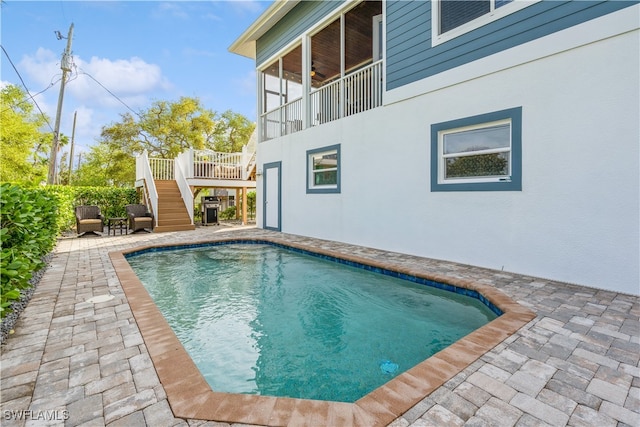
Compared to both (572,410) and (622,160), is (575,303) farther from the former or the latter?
(572,410)

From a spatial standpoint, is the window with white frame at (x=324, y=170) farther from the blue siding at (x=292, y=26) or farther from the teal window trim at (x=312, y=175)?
the blue siding at (x=292, y=26)

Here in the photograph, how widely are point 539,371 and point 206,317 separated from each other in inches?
129

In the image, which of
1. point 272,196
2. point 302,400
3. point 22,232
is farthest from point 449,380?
point 272,196

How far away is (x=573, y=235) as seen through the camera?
4199mm

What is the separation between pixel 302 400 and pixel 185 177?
11.6 metres

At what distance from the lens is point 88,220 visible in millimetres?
9289

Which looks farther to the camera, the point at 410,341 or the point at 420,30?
the point at 420,30

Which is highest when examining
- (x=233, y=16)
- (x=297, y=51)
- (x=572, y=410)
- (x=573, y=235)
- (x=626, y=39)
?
(x=233, y=16)

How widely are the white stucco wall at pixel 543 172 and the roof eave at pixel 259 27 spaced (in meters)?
5.16

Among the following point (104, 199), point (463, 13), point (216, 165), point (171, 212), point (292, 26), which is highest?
point (292, 26)

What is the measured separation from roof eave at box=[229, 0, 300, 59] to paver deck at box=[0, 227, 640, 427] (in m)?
→ 9.01

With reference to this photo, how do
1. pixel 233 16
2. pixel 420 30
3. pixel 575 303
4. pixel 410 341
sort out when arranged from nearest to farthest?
pixel 410 341
pixel 575 303
pixel 420 30
pixel 233 16

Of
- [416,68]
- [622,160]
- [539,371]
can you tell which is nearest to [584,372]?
[539,371]

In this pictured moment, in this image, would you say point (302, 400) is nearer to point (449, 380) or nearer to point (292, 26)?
point (449, 380)
